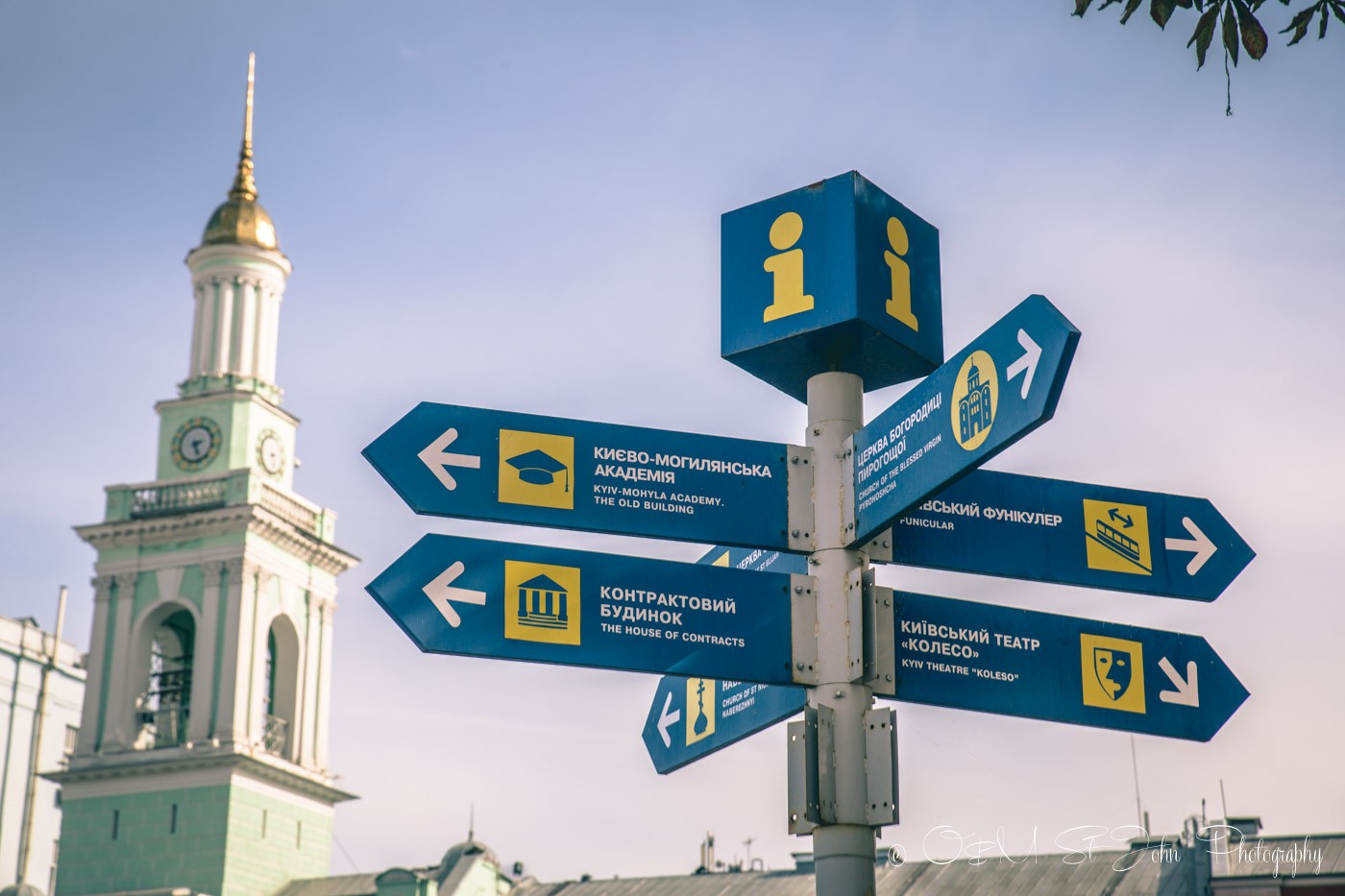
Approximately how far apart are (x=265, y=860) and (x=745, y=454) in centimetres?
3733

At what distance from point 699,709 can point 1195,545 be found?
1908 mm

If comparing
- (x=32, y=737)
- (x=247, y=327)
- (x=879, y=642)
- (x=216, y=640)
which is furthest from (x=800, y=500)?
(x=32, y=737)

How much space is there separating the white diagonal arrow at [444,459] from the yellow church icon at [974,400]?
1587 mm

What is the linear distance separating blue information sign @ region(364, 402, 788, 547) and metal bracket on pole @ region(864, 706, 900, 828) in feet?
2.39

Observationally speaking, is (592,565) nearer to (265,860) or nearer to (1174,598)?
(1174,598)

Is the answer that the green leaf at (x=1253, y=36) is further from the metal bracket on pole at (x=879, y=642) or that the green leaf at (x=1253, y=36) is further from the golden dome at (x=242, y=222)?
the golden dome at (x=242, y=222)

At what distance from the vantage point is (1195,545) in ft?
21.9

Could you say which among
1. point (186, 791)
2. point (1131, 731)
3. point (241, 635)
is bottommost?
point (1131, 731)

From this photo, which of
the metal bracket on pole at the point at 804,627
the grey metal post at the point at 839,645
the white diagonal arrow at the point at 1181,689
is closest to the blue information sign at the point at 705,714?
the metal bracket on pole at the point at 804,627

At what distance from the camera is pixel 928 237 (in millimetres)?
6949

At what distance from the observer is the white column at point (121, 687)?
137 feet

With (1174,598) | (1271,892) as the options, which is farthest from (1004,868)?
(1174,598)

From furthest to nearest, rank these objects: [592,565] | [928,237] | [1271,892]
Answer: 1. [1271,892]
2. [928,237]
3. [592,565]

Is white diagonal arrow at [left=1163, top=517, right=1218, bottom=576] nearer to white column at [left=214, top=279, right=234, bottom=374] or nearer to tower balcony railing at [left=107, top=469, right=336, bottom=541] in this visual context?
tower balcony railing at [left=107, top=469, right=336, bottom=541]
